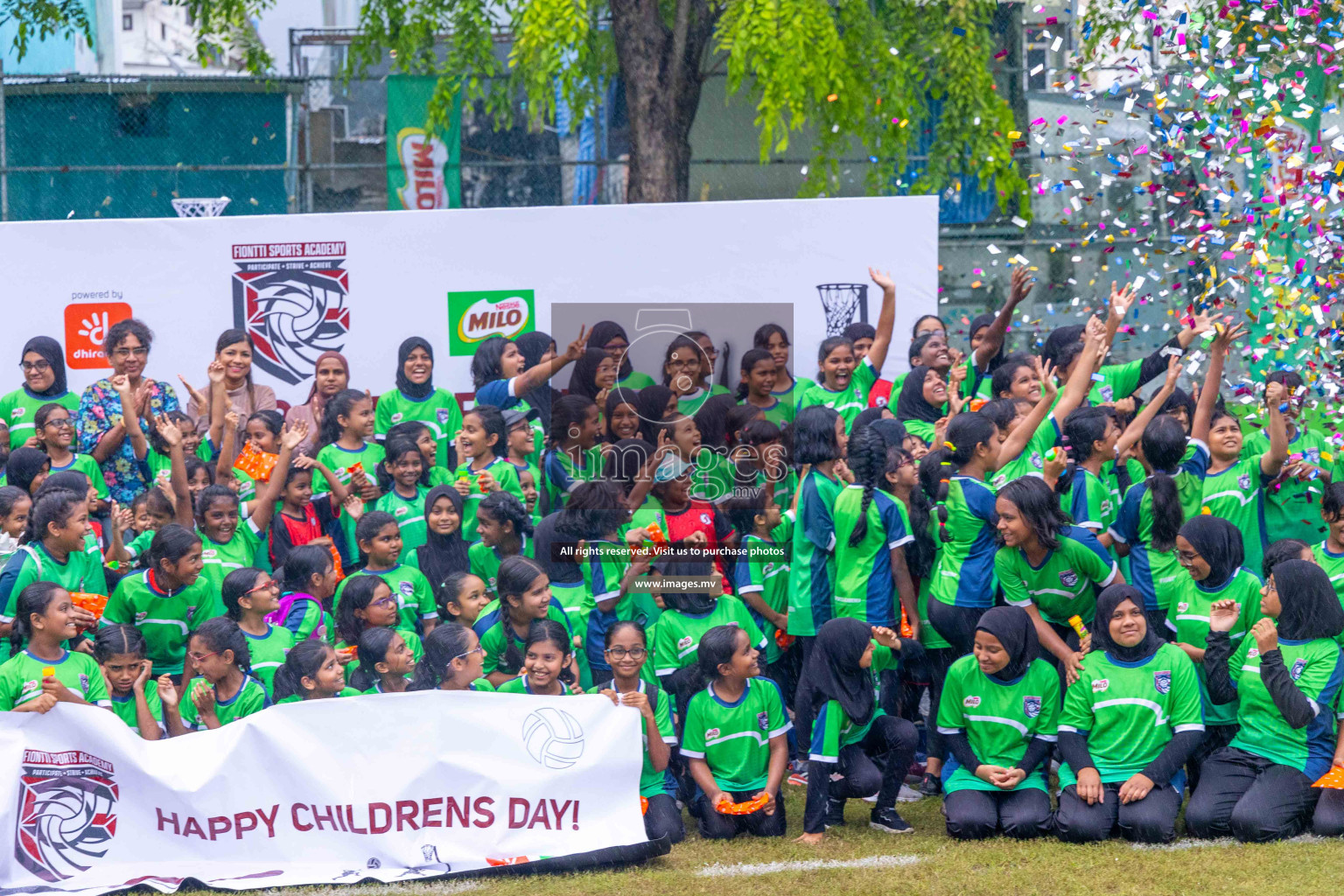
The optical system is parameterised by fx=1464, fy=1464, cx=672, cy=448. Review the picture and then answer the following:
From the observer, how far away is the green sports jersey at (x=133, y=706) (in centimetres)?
567

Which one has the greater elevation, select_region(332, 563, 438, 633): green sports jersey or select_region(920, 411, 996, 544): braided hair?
select_region(920, 411, 996, 544): braided hair

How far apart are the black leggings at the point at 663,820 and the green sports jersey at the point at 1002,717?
3.50 ft

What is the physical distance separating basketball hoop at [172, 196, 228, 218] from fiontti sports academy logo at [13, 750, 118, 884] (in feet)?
23.2

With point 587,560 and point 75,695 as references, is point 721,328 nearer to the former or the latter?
point 587,560

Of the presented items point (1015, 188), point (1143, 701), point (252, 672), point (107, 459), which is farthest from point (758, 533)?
point (1015, 188)

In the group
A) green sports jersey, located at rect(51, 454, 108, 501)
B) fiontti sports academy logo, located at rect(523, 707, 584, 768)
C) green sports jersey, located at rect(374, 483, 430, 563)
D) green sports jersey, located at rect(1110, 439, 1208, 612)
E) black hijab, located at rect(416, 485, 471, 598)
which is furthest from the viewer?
green sports jersey, located at rect(51, 454, 108, 501)

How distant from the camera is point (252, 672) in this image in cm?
588

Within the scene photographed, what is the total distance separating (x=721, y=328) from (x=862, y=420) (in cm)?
109

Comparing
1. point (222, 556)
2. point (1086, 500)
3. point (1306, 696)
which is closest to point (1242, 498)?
point (1086, 500)

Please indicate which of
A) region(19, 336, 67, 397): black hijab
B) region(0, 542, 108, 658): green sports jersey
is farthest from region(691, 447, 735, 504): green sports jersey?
region(19, 336, 67, 397): black hijab

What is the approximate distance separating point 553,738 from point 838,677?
1.18 meters

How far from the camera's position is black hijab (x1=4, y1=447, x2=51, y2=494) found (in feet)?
22.1

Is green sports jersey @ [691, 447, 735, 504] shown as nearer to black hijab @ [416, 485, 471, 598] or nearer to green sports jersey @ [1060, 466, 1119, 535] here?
black hijab @ [416, 485, 471, 598]

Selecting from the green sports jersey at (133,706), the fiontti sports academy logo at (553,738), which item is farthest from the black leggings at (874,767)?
the green sports jersey at (133,706)
